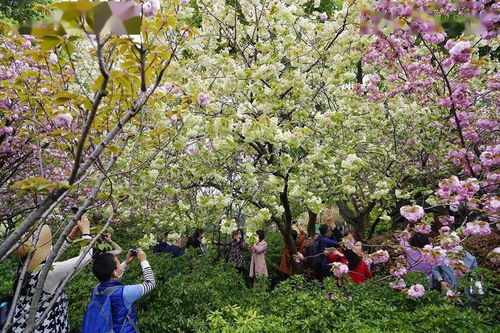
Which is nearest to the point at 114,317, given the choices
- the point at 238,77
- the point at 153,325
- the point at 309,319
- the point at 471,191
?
the point at 153,325

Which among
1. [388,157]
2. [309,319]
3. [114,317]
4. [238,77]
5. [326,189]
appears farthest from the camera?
[388,157]

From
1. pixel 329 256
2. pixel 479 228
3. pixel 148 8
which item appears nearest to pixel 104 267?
pixel 148 8

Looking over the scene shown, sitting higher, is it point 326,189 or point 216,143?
point 216,143

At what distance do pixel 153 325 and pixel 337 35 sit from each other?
4.32m

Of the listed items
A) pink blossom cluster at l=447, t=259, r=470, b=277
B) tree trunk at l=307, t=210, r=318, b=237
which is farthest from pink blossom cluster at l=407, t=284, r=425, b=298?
tree trunk at l=307, t=210, r=318, b=237

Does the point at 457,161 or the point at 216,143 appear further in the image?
the point at 457,161

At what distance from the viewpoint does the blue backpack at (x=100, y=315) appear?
261cm

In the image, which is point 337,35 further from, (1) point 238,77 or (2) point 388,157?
(2) point 388,157

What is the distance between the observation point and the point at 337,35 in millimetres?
4539

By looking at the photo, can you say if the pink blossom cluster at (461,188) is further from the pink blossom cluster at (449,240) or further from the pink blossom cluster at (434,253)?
the pink blossom cluster at (434,253)

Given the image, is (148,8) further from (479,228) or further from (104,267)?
(479,228)

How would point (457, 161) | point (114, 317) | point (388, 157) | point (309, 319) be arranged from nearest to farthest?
point (114, 317)
point (309, 319)
point (457, 161)
point (388, 157)

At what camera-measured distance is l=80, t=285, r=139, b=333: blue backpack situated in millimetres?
2609

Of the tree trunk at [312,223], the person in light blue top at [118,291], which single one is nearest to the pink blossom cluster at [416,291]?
the person in light blue top at [118,291]
